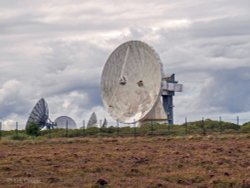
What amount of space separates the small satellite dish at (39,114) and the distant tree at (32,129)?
4.22ft

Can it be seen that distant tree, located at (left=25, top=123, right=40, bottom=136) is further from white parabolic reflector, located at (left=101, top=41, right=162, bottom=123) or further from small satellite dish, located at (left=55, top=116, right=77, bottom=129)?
small satellite dish, located at (left=55, top=116, right=77, bottom=129)

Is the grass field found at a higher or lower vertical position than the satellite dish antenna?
lower

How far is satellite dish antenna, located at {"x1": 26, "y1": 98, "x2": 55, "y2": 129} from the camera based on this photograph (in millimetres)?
95588

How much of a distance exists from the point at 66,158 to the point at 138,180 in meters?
12.3

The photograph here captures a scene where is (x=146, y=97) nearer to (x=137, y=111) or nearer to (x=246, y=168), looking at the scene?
(x=137, y=111)

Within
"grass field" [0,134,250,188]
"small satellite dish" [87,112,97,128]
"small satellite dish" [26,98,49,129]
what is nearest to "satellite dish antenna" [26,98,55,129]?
"small satellite dish" [26,98,49,129]

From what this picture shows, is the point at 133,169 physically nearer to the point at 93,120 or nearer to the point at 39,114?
the point at 39,114

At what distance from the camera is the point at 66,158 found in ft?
129

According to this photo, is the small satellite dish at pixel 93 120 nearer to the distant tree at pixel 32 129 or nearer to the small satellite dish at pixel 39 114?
the small satellite dish at pixel 39 114

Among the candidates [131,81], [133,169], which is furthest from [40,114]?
[133,169]

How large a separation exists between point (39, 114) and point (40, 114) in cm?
17

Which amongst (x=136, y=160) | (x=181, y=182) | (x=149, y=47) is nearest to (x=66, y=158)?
(x=136, y=160)

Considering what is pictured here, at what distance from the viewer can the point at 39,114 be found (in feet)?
321

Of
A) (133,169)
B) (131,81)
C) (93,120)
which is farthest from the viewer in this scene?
(93,120)
